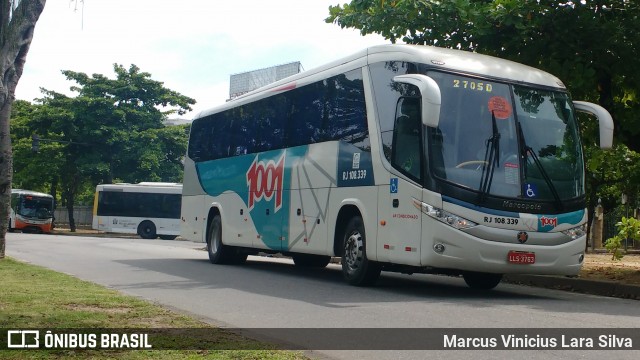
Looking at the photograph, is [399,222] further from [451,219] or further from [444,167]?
[444,167]

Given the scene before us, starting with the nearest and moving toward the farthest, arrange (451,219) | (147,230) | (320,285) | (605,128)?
(451,219)
(605,128)
(320,285)
(147,230)

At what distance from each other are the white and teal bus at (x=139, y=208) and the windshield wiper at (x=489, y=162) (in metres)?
37.1

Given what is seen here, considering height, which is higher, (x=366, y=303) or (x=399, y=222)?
(x=399, y=222)

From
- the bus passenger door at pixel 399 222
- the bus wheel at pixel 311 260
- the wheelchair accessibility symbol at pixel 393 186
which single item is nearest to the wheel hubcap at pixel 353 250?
the bus passenger door at pixel 399 222

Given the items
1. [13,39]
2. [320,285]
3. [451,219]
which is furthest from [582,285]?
[13,39]

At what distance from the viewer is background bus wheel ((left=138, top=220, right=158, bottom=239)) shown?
4828cm

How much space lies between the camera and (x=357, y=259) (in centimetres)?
1355

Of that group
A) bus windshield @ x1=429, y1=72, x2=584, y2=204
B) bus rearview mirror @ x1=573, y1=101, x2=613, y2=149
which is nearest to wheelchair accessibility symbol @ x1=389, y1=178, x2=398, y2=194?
bus windshield @ x1=429, y1=72, x2=584, y2=204

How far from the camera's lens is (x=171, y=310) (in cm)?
978

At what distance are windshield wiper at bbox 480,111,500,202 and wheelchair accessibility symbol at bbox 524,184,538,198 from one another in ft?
1.80

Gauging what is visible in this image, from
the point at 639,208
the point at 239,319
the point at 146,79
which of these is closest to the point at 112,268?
the point at 239,319

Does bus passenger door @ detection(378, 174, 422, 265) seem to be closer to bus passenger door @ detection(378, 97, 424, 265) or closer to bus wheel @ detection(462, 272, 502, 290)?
bus passenger door @ detection(378, 97, 424, 265)

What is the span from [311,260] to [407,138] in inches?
287

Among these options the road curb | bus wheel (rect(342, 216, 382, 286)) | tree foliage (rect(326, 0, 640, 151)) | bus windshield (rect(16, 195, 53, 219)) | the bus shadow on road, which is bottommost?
the bus shadow on road
